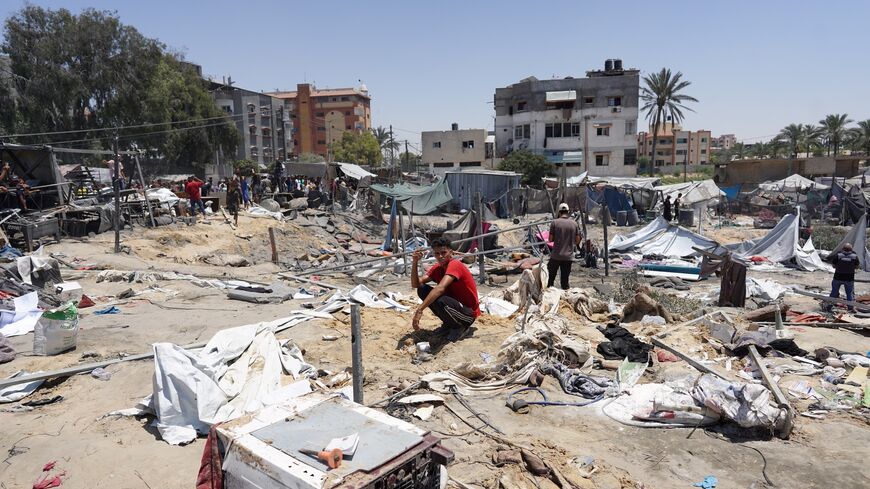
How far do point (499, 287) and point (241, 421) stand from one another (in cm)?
854

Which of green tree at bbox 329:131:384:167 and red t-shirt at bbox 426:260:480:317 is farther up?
green tree at bbox 329:131:384:167

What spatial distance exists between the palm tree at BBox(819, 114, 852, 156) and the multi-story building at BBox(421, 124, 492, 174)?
3294 cm

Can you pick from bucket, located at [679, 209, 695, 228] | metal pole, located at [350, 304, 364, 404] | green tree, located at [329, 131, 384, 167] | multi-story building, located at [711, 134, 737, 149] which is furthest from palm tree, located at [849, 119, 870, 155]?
multi-story building, located at [711, 134, 737, 149]

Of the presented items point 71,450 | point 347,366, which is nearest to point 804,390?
point 347,366

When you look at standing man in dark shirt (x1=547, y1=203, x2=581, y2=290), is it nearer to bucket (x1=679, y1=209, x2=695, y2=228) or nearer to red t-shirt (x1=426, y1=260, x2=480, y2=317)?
red t-shirt (x1=426, y1=260, x2=480, y2=317)

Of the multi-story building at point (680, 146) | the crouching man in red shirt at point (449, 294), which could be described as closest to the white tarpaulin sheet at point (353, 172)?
the crouching man in red shirt at point (449, 294)

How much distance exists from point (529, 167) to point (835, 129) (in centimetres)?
3478

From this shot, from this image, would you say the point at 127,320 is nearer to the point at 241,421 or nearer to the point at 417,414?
the point at 417,414

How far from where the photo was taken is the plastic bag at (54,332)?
18.6 ft

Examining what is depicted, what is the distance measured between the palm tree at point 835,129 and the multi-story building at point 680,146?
40561 millimetres

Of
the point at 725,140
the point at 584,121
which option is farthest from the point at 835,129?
the point at 725,140

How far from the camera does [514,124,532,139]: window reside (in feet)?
170

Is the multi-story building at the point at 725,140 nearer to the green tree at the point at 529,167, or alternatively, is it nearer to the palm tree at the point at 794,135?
the palm tree at the point at 794,135

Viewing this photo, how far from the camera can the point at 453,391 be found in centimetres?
470
